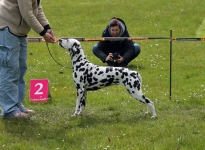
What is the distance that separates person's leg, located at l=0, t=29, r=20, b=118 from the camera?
6.29 meters

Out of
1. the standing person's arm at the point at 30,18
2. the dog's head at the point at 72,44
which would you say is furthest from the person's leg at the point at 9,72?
the dog's head at the point at 72,44

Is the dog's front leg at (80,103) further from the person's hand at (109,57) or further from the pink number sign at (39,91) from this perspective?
the person's hand at (109,57)

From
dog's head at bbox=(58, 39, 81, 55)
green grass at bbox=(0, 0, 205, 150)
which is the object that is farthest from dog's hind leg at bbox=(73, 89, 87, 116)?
dog's head at bbox=(58, 39, 81, 55)

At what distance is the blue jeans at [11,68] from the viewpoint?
20.7 ft

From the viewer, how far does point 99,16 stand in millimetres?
21438

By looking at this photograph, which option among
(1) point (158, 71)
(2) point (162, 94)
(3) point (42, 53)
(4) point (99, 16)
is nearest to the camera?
(2) point (162, 94)

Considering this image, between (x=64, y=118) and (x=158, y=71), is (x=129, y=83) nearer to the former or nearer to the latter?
A: (x=64, y=118)

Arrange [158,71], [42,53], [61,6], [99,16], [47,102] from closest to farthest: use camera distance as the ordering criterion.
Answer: [47,102], [158,71], [42,53], [99,16], [61,6]

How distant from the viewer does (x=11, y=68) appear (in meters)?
6.37

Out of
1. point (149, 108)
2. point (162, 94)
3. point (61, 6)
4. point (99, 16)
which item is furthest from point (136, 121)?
point (61, 6)

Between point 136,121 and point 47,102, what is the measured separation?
196 centimetres

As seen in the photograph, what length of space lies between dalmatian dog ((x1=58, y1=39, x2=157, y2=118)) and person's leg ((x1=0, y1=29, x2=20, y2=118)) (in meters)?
0.76

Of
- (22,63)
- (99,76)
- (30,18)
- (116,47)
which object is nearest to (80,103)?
(99,76)

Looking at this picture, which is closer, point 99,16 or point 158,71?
point 158,71
